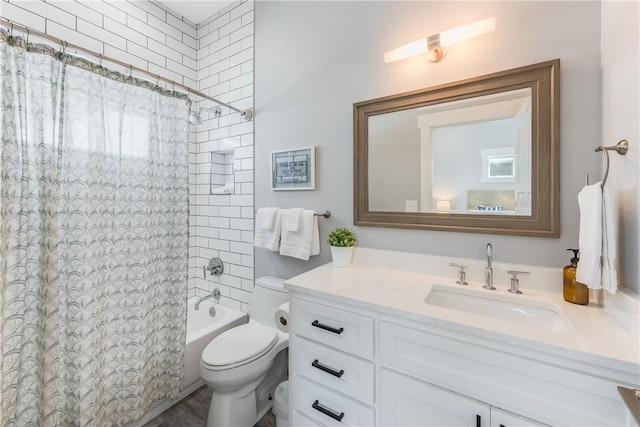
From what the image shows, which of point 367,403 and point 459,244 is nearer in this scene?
point 367,403

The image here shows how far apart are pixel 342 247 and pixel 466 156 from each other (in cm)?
78

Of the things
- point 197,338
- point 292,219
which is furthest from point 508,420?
point 197,338

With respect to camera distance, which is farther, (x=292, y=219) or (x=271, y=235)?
(x=271, y=235)

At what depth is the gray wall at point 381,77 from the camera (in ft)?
3.54

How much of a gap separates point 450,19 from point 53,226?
6.85 feet

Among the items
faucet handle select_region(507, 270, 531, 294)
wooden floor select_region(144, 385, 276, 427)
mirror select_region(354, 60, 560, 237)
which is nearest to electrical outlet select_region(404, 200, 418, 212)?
mirror select_region(354, 60, 560, 237)

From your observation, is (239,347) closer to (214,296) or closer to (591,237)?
(214,296)

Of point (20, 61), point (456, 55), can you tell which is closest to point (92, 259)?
point (20, 61)

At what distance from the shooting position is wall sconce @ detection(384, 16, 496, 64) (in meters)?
1.17

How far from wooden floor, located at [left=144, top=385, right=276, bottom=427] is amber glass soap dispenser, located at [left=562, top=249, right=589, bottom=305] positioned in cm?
164

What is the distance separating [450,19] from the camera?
1.33 meters

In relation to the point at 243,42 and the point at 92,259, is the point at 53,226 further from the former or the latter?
the point at 243,42

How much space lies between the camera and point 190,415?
65.0 inches

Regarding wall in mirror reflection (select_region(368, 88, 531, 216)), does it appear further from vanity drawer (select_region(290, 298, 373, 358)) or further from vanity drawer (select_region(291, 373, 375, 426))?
vanity drawer (select_region(291, 373, 375, 426))
